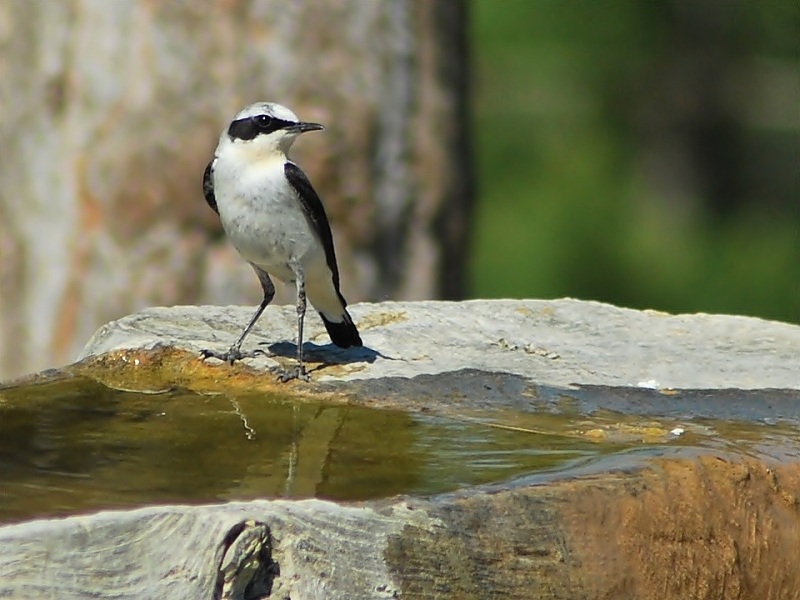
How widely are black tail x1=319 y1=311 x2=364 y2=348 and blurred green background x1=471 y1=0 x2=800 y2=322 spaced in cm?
778

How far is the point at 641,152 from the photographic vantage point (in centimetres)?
1670

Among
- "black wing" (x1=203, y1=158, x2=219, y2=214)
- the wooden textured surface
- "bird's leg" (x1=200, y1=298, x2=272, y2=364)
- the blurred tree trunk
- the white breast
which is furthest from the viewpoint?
the blurred tree trunk

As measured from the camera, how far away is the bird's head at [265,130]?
523 cm

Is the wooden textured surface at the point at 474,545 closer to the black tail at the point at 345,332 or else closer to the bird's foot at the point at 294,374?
the bird's foot at the point at 294,374

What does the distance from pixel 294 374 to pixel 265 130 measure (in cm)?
96

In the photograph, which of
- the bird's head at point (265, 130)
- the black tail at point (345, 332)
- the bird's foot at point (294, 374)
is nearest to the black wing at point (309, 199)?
the bird's head at point (265, 130)

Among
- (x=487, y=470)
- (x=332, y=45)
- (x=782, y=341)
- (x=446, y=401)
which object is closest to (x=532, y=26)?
(x=332, y=45)

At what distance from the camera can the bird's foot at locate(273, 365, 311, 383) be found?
15.9 feet

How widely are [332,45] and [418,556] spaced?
3.77 metres

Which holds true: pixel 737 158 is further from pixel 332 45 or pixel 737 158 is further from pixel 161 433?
pixel 161 433

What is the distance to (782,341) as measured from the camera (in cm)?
570

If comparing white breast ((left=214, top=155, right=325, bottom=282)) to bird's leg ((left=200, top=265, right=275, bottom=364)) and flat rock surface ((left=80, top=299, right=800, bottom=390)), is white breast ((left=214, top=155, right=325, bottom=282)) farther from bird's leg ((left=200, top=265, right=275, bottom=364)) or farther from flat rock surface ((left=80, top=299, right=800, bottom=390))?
flat rock surface ((left=80, top=299, right=800, bottom=390))

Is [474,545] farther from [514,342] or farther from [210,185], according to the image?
[210,185]

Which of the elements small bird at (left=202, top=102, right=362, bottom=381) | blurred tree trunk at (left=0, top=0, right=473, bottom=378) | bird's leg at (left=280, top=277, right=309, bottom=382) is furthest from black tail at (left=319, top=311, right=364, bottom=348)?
blurred tree trunk at (left=0, top=0, right=473, bottom=378)
